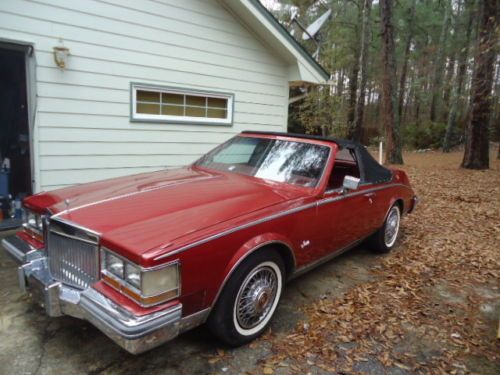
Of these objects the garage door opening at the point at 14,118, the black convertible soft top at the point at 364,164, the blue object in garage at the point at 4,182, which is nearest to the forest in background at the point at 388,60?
the black convertible soft top at the point at 364,164

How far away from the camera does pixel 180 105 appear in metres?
6.42

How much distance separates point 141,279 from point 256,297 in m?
1.00

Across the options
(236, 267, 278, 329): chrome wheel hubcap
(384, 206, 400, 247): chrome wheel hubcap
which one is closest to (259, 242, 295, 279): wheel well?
(236, 267, 278, 329): chrome wheel hubcap

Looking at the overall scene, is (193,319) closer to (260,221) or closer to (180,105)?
(260,221)

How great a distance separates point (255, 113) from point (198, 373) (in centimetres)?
582

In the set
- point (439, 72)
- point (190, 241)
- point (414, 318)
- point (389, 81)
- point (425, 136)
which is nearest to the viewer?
point (190, 241)

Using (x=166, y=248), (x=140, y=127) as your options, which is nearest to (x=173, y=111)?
(x=140, y=127)

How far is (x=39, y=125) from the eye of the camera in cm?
500

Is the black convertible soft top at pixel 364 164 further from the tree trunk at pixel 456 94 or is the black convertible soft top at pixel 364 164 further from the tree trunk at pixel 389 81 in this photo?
the tree trunk at pixel 456 94

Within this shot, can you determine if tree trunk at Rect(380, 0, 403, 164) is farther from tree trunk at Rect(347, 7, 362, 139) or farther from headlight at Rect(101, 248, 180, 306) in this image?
headlight at Rect(101, 248, 180, 306)

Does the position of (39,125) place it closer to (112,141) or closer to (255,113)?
(112,141)

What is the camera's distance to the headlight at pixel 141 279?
202 cm

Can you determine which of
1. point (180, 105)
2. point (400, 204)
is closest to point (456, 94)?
point (400, 204)

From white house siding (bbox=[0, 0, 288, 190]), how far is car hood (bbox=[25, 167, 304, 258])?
7.80 feet
